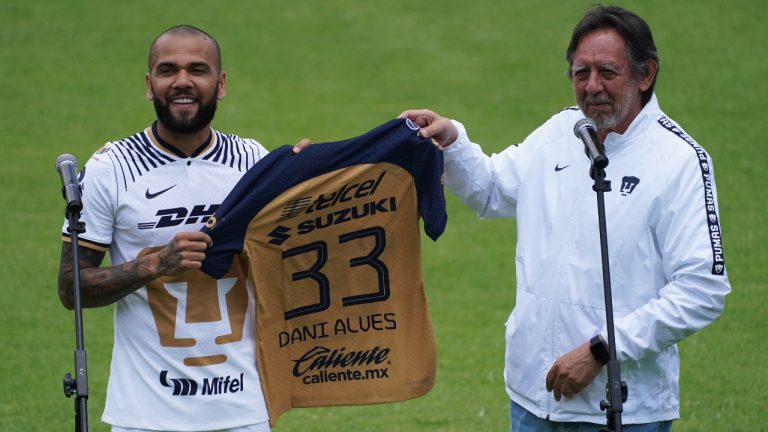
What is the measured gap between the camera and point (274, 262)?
475 cm

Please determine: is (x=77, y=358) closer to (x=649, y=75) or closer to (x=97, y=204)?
(x=97, y=204)

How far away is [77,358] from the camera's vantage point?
4199 mm

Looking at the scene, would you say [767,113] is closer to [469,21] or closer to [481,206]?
[469,21]

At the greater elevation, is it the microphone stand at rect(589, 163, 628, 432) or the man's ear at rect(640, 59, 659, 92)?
the man's ear at rect(640, 59, 659, 92)

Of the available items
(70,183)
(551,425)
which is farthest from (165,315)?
(551,425)

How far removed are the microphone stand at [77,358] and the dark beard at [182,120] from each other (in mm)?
551

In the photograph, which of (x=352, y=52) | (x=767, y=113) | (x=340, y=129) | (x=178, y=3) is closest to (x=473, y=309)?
(x=340, y=129)

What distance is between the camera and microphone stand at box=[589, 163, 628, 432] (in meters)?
4.21

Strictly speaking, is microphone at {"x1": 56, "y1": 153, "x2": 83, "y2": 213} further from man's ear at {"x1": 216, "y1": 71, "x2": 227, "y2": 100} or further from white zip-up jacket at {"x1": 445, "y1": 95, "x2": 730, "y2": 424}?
white zip-up jacket at {"x1": 445, "y1": 95, "x2": 730, "y2": 424}

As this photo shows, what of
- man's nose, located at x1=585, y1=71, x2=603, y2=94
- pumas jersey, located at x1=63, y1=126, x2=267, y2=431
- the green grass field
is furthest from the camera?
the green grass field

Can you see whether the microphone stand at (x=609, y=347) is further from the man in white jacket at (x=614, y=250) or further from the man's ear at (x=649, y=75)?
the man's ear at (x=649, y=75)

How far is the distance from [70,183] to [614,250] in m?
1.99

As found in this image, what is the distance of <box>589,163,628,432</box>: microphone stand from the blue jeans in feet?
1.12

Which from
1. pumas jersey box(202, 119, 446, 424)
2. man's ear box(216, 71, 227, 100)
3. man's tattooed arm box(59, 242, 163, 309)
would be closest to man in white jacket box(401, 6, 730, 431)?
pumas jersey box(202, 119, 446, 424)
